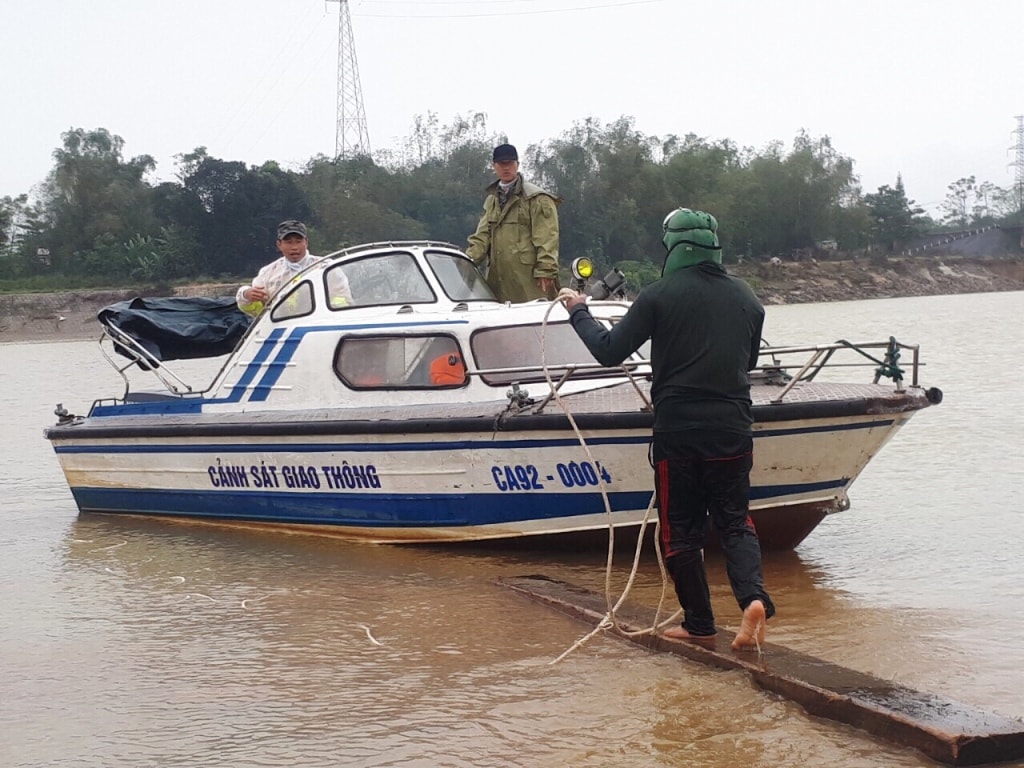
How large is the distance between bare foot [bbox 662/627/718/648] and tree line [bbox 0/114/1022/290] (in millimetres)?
51978

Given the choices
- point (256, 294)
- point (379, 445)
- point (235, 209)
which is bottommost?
point (379, 445)

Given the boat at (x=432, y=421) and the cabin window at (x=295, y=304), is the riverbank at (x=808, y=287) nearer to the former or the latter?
the boat at (x=432, y=421)

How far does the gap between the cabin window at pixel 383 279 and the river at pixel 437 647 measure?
1901 mm

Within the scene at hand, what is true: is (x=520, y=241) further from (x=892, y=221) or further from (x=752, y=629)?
(x=892, y=221)

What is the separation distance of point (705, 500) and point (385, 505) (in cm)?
378

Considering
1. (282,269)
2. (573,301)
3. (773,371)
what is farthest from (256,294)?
(573,301)

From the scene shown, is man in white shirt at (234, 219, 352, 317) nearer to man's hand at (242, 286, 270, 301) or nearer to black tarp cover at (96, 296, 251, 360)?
man's hand at (242, 286, 270, 301)

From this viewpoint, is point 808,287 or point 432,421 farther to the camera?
point 808,287

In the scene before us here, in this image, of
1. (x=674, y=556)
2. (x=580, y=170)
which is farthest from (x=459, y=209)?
(x=674, y=556)

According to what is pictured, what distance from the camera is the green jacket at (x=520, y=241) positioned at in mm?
9297

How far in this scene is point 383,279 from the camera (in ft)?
30.5

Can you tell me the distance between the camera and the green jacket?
30.5 feet

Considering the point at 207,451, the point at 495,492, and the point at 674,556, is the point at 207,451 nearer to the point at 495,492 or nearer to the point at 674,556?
the point at 495,492

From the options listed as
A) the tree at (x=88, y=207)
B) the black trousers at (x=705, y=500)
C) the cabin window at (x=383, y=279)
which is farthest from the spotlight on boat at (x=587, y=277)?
the tree at (x=88, y=207)
